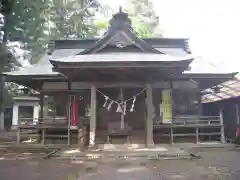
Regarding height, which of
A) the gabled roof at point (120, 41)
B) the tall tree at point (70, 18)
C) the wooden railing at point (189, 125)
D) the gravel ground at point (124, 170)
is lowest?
the gravel ground at point (124, 170)

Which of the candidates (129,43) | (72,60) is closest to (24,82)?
(72,60)

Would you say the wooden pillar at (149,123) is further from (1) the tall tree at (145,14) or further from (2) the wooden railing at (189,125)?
(1) the tall tree at (145,14)

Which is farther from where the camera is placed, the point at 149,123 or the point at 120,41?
the point at 120,41

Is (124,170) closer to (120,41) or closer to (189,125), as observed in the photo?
(189,125)

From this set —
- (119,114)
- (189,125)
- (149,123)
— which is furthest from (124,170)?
(189,125)

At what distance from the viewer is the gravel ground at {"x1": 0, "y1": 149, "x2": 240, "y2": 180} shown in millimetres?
6852

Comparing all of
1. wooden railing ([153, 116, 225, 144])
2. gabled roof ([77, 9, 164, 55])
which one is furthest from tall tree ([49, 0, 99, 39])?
wooden railing ([153, 116, 225, 144])

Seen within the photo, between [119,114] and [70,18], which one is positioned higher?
[70,18]

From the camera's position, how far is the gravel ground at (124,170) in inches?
270

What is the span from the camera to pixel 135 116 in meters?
13.6

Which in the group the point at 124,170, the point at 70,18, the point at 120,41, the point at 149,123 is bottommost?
the point at 124,170

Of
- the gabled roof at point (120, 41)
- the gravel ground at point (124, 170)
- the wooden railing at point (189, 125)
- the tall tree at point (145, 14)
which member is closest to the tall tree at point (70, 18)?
the tall tree at point (145, 14)

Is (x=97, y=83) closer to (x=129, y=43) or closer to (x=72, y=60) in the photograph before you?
(x=72, y=60)

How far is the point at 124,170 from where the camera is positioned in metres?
7.65
